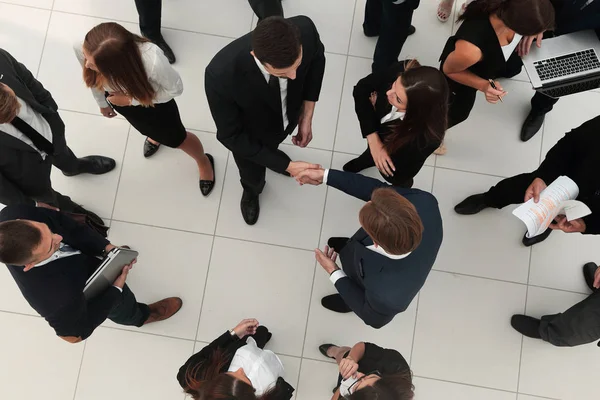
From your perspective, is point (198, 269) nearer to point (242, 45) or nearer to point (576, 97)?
point (242, 45)

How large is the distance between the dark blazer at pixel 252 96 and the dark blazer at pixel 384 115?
0.25 metres

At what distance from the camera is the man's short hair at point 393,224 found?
1936 mm

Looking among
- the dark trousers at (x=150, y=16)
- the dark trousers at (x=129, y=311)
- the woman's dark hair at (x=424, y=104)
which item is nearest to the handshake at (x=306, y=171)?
the woman's dark hair at (x=424, y=104)

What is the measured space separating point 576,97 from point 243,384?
3152mm

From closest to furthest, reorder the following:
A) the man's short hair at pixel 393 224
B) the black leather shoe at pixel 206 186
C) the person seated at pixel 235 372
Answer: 1. the man's short hair at pixel 393 224
2. the person seated at pixel 235 372
3. the black leather shoe at pixel 206 186

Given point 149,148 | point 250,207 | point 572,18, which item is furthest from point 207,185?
point 572,18

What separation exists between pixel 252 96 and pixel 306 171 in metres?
0.52

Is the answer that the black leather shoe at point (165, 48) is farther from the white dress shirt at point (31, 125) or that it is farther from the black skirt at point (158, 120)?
the white dress shirt at point (31, 125)

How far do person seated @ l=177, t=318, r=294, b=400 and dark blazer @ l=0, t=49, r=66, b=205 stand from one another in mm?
1283

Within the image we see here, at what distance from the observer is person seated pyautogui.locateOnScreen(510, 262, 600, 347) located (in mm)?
2850

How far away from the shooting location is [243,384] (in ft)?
7.20

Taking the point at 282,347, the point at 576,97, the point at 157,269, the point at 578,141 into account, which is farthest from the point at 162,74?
the point at 576,97

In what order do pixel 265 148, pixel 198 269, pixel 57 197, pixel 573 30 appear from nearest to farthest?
1. pixel 265 148
2. pixel 573 30
3. pixel 57 197
4. pixel 198 269

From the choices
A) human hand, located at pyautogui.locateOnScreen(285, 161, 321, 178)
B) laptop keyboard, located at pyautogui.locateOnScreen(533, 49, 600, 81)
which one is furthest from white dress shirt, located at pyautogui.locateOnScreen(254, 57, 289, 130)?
laptop keyboard, located at pyautogui.locateOnScreen(533, 49, 600, 81)
